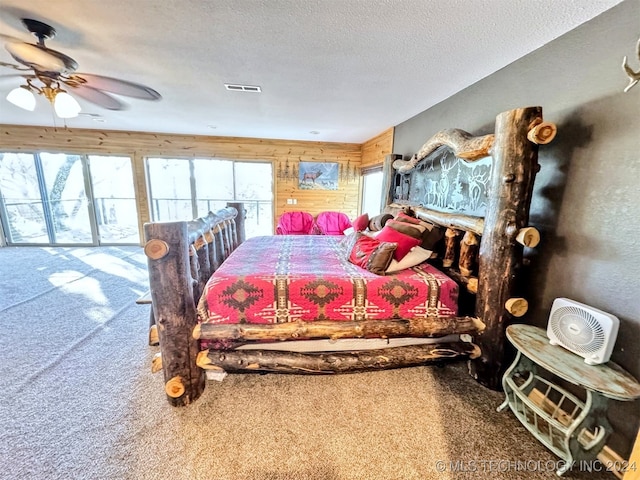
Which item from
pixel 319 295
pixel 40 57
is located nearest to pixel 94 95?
pixel 40 57

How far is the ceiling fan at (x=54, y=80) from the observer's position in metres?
1.63

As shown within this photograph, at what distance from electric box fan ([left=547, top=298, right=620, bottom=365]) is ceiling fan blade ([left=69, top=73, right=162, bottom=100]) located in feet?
10.9

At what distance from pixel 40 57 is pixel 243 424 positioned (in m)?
2.56

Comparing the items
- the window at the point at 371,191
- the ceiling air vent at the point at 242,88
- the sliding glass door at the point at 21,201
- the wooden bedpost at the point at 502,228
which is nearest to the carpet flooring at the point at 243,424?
the wooden bedpost at the point at 502,228

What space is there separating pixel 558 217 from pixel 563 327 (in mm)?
663

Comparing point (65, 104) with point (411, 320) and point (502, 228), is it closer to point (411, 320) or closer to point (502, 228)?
point (411, 320)

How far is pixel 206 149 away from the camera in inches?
223

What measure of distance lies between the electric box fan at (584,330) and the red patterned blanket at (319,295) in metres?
0.61

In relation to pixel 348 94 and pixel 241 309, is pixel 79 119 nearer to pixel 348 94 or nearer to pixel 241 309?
pixel 348 94

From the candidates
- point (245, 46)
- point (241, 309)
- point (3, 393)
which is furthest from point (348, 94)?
point (3, 393)

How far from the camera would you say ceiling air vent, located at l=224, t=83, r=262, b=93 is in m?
2.64

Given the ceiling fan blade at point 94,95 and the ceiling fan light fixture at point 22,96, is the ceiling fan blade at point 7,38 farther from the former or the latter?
the ceiling fan blade at point 94,95

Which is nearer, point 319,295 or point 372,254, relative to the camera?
point 319,295

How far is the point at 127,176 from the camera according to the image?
5.68 metres
